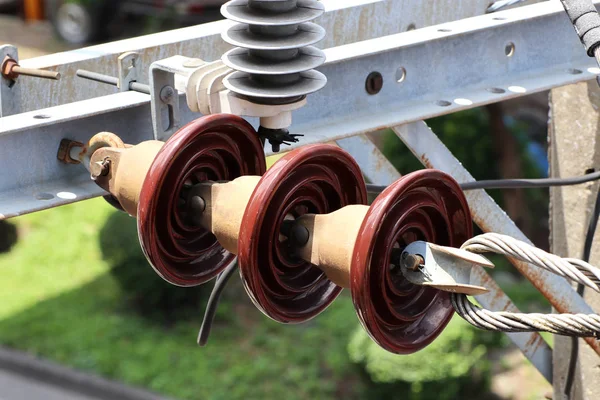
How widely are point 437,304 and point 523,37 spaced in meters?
1.28

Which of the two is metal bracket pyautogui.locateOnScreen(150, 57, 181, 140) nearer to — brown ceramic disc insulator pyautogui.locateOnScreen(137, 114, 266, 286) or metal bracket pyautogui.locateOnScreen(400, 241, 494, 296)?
brown ceramic disc insulator pyautogui.locateOnScreen(137, 114, 266, 286)

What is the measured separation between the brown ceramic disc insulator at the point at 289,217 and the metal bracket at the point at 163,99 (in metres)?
0.52

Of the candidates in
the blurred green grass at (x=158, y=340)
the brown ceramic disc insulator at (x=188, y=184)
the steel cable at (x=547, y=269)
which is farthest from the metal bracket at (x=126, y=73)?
the blurred green grass at (x=158, y=340)

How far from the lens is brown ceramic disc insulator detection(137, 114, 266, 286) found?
208cm

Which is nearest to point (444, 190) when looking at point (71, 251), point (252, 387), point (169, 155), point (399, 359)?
point (169, 155)

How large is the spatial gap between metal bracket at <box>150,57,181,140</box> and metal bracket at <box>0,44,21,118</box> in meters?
0.48

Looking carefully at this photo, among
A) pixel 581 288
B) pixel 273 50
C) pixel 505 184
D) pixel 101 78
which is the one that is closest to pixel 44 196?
pixel 101 78

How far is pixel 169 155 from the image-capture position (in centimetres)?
208

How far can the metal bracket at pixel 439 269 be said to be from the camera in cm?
196

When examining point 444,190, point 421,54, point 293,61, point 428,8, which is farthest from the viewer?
point 428,8

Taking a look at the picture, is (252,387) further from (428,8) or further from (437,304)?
(437,304)

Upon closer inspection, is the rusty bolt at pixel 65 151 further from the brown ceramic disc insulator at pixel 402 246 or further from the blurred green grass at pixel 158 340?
the blurred green grass at pixel 158 340

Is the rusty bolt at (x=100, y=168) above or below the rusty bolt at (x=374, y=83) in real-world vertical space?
below

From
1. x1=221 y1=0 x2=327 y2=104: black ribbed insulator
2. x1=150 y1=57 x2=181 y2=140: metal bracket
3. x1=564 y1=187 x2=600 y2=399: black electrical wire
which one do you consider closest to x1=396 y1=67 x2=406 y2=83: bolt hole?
x1=221 y1=0 x2=327 y2=104: black ribbed insulator
